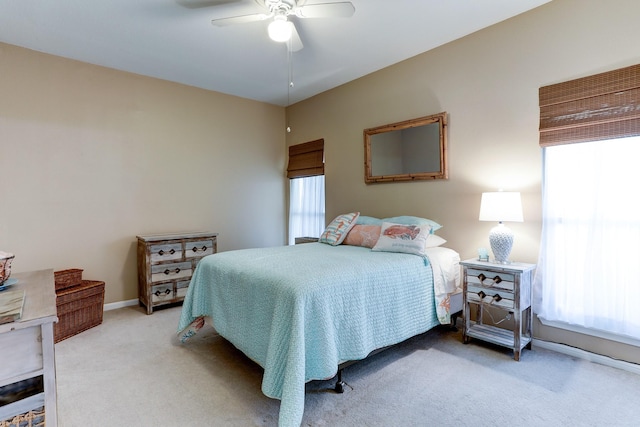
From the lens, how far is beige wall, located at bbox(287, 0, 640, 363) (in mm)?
2284

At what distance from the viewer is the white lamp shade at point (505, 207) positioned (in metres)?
2.42

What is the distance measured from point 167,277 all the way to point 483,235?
10.6 feet

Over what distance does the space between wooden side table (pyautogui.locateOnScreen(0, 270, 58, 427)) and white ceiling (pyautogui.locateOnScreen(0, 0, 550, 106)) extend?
2.30m

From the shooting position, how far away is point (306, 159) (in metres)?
4.72

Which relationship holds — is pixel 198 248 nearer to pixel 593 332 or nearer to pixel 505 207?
pixel 505 207

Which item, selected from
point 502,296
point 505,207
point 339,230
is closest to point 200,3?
point 339,230

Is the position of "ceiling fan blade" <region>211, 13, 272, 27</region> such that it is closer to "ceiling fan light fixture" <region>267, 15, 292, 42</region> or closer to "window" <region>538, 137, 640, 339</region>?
"ceiling fan light fixture" <region>267, 15, 292, 42</region>

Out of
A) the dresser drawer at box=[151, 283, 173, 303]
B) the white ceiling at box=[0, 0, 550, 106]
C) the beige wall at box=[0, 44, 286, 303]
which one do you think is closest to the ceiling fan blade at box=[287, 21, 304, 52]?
the white ceiling at box=[0, 0, 550, 106]

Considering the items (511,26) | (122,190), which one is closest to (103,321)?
(122,190)

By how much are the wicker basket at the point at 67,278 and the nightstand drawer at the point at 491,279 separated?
3.49 metres

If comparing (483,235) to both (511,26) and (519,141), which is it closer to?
(519,141)

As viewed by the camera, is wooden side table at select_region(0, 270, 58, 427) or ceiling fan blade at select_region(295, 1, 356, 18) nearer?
wooden side table at select_region(0, 270, 58, 427)

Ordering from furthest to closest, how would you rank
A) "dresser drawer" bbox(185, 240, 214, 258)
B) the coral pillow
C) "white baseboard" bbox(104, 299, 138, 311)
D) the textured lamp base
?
1. "dresser drawer" bbox(185, 240, 214, 258)
2. "white baseboard" bbox(104, 299, 138, 311)
3. the coral pillow
4. the textured lamp base

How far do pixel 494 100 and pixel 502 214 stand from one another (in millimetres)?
1045
